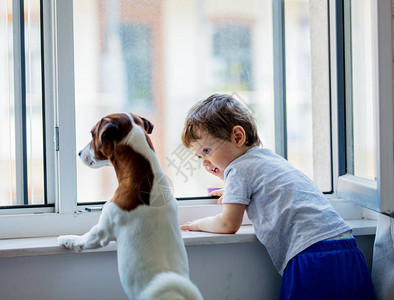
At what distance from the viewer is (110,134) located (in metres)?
0.86

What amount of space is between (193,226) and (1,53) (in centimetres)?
66

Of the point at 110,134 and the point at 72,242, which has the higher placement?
the point at 110,134

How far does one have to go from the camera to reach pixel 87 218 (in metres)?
1.14

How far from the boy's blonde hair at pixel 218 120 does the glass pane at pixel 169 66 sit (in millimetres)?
139

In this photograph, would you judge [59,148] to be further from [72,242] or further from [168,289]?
[168,289]

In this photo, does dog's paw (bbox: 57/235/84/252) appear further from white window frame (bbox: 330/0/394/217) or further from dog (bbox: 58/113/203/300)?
white window frame (bbox: 330/0/394/217)

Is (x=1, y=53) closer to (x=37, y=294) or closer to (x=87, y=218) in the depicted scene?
(x=87, y=218)

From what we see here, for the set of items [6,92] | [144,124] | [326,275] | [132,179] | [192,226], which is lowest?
[326,275]

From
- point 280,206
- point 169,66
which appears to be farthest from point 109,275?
point 169,66

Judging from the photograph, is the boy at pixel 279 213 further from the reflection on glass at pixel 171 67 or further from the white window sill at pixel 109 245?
the reflection on glass at pixel 171 67

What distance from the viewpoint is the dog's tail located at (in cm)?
78

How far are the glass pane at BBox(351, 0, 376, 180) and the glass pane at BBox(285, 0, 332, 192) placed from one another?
0.16m

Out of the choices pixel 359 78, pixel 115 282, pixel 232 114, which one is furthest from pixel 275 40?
pixel 115 282

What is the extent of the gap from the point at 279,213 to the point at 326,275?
175mm
